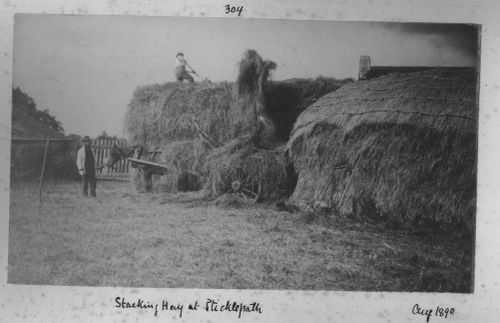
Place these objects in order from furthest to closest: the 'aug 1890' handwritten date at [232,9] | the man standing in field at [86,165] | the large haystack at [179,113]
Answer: the large haystack at [179,113], the man standing in field at [86,165], the 'aug 1890' handwritten date at [232,9]

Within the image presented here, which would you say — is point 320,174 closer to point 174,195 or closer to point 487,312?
point 174,195

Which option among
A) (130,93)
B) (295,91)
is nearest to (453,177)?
(295,91)

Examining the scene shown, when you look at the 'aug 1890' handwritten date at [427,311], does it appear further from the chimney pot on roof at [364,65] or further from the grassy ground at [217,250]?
the chimney pot on roof at [364,65]

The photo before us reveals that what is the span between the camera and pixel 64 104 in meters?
5.39

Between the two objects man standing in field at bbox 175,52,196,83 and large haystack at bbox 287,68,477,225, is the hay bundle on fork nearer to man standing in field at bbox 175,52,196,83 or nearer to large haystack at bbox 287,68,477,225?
large haystack at bbox 287,68,477,225

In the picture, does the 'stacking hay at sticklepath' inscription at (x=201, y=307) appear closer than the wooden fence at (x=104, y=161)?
Yes

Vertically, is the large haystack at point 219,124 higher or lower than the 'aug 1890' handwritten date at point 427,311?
higher

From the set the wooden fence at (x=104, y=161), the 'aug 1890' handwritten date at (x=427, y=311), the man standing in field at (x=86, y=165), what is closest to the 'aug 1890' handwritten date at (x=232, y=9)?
the wooden fence at (x=104, y=161)

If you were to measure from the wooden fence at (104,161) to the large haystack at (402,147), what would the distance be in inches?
93.9

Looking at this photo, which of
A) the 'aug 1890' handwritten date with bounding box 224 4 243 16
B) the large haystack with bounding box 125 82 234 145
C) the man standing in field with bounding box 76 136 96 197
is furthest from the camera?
the large haystack with bounding box 125 82 234 145

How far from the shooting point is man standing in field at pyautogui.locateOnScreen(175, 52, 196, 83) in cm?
538

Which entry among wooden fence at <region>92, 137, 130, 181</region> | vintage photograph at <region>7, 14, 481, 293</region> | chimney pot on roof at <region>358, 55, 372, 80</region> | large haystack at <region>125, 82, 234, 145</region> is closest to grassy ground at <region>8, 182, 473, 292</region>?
vintage photograph at <region>7, 14, 481, 293</region>

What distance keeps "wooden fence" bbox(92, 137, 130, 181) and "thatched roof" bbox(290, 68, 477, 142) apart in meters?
2.59

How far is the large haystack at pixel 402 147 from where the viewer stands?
510 centimetres
